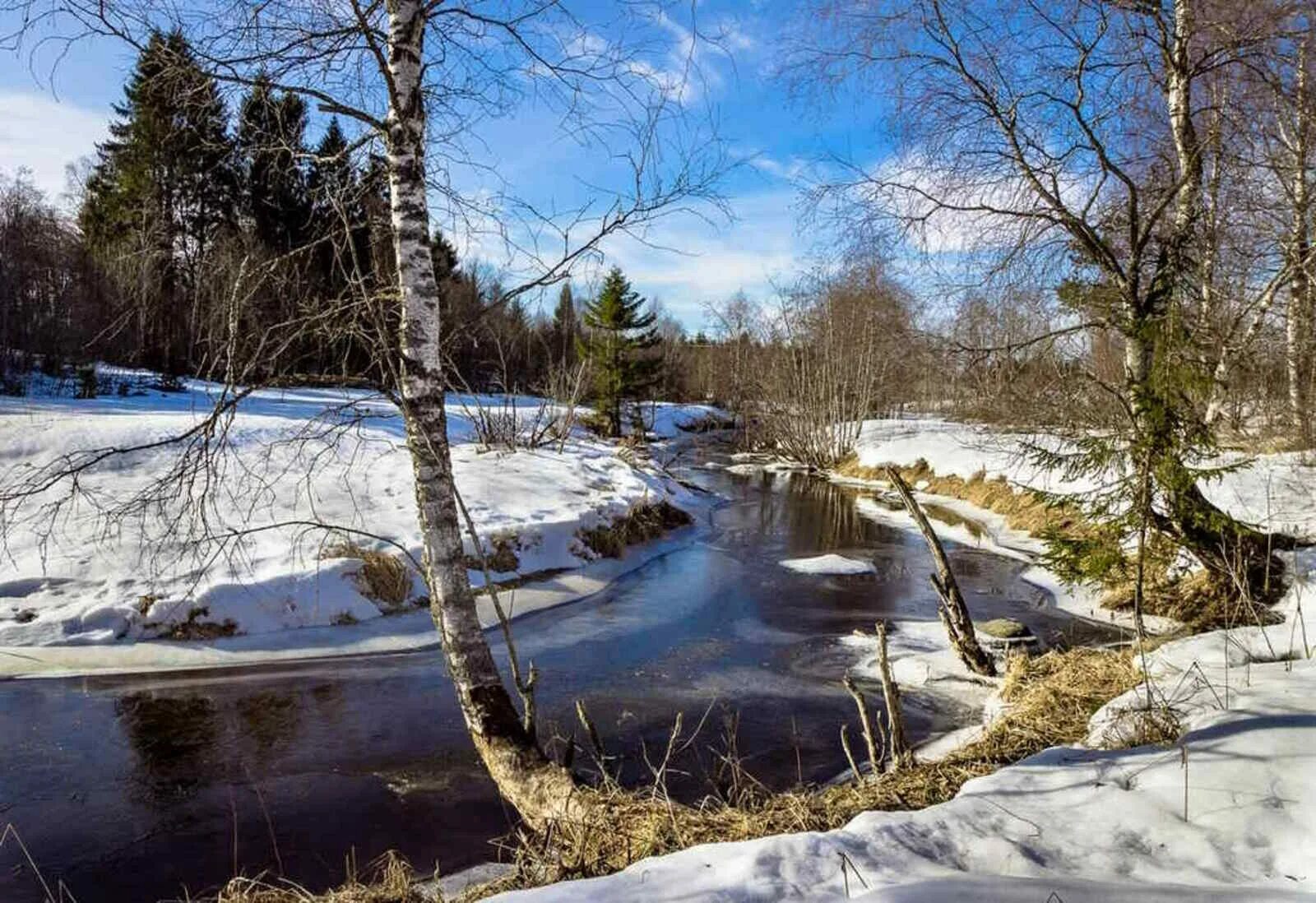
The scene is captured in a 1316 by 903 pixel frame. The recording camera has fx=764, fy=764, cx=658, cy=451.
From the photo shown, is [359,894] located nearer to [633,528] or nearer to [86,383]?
[633,528]

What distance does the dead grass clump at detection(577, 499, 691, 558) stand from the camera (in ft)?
42.2

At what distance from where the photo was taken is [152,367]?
24094 millimetres

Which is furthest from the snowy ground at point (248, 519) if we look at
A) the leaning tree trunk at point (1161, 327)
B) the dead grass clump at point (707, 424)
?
the dead grass clump at point (707, 424)

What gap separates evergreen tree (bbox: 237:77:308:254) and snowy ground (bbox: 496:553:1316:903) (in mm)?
3821

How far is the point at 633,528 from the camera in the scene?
1418cm

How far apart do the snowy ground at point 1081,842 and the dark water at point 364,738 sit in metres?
1.49

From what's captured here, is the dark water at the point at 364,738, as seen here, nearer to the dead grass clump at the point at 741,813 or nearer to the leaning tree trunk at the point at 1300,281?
the dead grass clump at the point at 741,813

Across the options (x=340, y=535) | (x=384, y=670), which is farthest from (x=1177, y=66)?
(x=340, y=535)

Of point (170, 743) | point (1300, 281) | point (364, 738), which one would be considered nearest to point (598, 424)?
point (1300, 281)

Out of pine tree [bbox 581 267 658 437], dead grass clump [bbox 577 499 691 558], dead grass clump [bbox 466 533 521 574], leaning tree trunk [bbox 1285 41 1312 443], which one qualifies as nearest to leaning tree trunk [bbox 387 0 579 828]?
leaning tree trunk [bbox 1285 41 1312 443]

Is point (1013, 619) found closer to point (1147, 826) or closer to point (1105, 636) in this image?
point (1105, 636)

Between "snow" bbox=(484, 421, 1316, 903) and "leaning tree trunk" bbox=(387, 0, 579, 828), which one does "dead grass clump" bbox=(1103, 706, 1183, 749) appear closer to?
"snow" bbox=(484, 421, 1316, 903)

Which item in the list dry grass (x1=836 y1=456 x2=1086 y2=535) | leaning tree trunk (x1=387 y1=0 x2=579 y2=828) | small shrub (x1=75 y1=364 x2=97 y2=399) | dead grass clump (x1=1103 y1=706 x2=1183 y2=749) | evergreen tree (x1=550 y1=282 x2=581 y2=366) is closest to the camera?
dead grass clump (x1=1103 y1=706 x2=1183 y2=749)

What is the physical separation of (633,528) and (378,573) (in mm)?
5420
